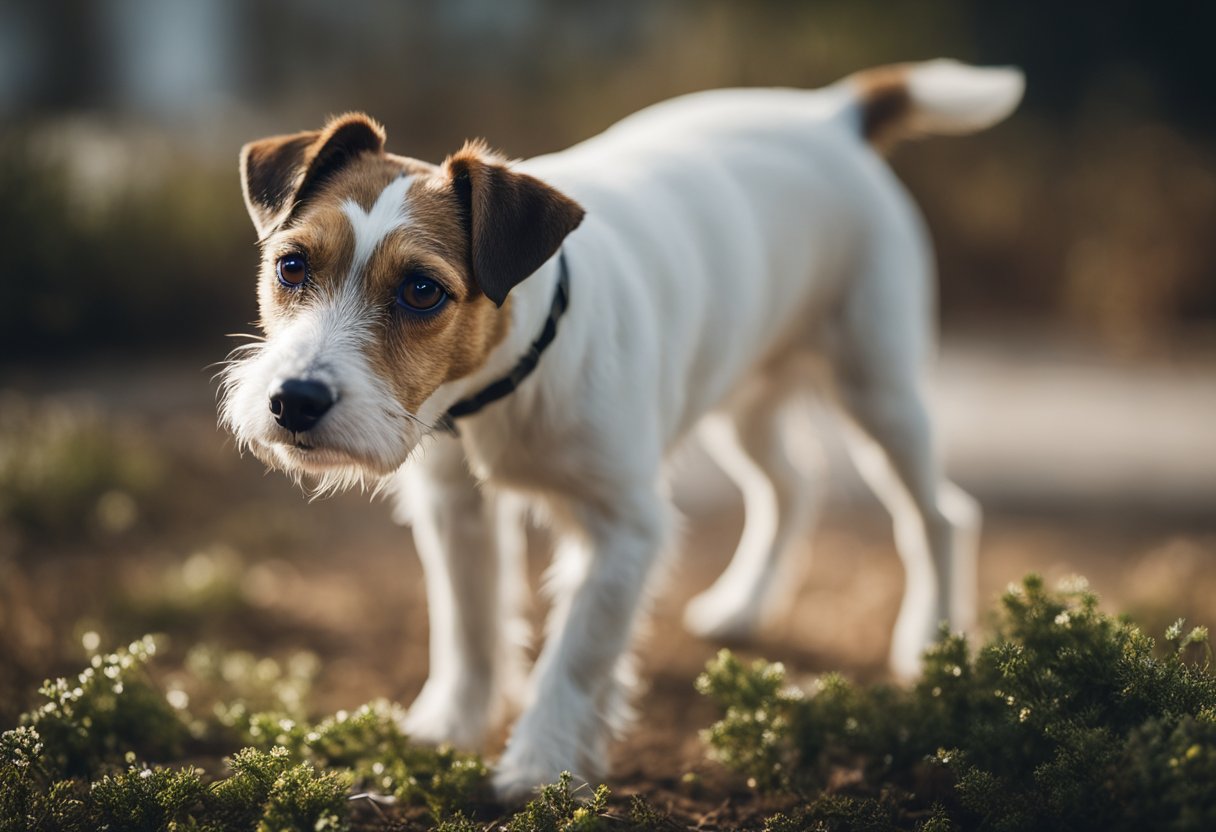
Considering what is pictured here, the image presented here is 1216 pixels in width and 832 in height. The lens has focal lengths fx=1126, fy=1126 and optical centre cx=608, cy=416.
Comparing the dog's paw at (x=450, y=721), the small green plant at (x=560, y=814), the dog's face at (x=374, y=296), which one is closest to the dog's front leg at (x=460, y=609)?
the dog's paw at (x=450, y=721)

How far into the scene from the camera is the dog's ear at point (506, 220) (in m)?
2.95

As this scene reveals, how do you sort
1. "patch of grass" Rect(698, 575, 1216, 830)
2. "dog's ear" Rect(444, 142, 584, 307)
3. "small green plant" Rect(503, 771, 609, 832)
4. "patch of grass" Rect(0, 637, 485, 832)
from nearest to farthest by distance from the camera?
"patch of grass" Rect(698, 575, 1216, 830), "small green plant" Rect(503, 771, 609, 832), "patch of grass" Rect(0, 637, 485, 832), "dog's ear" Rect(444, 142, 584, 307)

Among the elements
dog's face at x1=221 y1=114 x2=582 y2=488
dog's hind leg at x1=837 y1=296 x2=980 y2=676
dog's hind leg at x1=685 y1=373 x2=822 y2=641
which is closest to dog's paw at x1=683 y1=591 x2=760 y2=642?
dog's hind leg at x1=685 y1=373 x2=822 y2=641

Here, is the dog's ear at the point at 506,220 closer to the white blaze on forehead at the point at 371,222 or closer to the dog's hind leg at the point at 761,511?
the white blaze on forehead at the point at 371,222

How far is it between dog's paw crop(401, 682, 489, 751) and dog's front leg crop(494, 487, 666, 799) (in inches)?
21.0

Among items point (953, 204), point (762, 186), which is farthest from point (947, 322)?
point (762, 186)

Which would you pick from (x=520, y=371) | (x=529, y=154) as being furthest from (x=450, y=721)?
(x=529, y=154)

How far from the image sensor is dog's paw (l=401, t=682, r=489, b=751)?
12.9ft

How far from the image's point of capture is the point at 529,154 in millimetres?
10430

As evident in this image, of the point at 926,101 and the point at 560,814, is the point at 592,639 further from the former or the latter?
the point at 926,101

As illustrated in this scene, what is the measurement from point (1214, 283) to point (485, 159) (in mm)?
8714

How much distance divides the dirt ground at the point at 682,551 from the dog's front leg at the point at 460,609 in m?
0.28

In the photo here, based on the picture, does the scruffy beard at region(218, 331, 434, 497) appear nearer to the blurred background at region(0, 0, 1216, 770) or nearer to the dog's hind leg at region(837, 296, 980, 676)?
the blurred background at region(0, 0, 1216, 770)

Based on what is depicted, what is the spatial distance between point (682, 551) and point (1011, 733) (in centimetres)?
368
